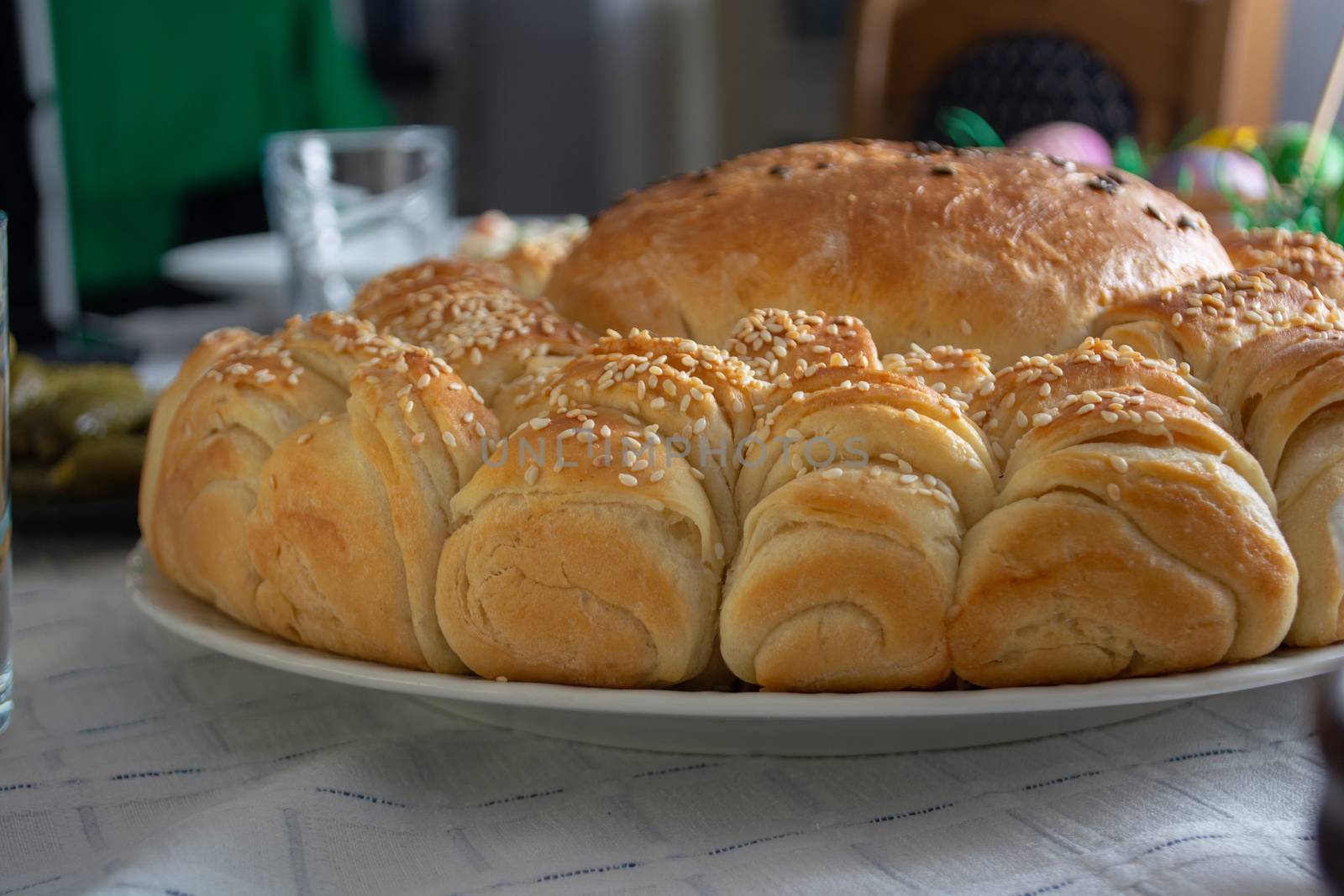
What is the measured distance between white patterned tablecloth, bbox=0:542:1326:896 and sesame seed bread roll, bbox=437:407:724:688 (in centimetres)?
9

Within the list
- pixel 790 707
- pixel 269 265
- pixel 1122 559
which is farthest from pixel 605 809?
pixel 269 265

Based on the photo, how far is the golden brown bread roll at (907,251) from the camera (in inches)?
44.9

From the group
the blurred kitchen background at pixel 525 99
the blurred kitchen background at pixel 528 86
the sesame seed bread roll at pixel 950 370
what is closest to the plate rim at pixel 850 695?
the sesame seed bread roll at pixel 950 370

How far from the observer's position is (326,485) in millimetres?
1027

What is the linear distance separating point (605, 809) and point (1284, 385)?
57 centimetres

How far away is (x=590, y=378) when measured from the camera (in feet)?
3.31

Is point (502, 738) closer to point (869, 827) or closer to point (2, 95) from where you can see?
point (869, 827)

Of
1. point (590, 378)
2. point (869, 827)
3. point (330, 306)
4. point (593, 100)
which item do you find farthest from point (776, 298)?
point (593, 100)

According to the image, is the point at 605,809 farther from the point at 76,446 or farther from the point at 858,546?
the point at 76,446

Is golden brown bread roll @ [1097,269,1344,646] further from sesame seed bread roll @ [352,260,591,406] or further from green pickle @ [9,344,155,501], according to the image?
green pickle @ [9,344,155,501]

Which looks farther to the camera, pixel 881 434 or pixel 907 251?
pixel 907 251

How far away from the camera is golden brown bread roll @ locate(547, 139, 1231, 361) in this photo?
1141 millimetres

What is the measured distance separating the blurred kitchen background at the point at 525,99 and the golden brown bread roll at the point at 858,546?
3.00 feet

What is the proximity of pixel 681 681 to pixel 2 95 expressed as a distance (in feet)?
9.73
